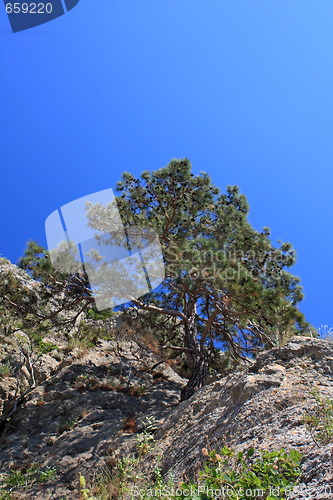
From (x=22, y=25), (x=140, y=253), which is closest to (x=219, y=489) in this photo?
(x=140, y=253)

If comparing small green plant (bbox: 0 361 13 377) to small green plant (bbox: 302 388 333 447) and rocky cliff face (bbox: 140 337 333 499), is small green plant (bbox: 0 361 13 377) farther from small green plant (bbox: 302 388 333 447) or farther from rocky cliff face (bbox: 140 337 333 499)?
small green plant (bbox: 302 388 333 447)

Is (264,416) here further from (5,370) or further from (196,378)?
(5,370)

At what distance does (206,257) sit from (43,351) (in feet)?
28.0

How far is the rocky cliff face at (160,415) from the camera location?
3.42 meters

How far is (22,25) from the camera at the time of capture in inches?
314

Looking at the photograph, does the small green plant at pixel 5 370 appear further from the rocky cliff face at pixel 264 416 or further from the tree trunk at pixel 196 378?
the rocky cliff face at pixel 264 416

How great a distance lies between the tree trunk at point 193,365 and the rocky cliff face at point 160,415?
2.74 ft

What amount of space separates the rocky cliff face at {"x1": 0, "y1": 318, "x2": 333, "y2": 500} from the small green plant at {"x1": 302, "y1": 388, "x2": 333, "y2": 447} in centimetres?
8

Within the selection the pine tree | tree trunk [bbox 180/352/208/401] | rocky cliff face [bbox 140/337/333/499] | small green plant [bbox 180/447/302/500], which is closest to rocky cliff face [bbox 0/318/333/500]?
rocky cliff face [bbox 140/337/333/499]

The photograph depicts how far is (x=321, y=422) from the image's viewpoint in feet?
9.44

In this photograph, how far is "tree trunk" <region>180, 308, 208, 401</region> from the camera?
7662 mm

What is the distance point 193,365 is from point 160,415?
1.54 m

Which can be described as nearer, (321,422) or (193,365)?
(321,422)

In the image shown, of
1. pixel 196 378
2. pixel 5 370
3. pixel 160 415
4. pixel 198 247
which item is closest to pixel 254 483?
pixel 198 247
